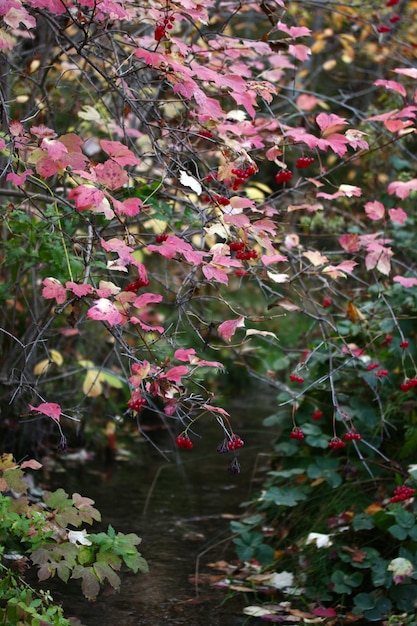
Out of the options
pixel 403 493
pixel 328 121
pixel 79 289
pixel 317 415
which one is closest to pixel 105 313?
pixel 79 289

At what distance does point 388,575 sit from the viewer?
3.30m

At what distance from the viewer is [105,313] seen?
7.84 ft

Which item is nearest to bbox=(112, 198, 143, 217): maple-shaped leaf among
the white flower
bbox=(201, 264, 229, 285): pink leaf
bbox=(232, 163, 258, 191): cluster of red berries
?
bbox=(201, 264, 229, 285): pink leaf

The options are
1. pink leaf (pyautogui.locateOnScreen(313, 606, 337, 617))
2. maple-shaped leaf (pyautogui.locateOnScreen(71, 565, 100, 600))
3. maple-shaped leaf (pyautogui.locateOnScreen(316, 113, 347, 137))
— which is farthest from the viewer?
pink leaf (pyautogui.locateOnScreen(313, 606, 337, 617))

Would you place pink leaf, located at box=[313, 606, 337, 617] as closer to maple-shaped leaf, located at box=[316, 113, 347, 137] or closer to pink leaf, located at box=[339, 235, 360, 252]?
pink leaf, located at box=[339, 235, 360, 252]

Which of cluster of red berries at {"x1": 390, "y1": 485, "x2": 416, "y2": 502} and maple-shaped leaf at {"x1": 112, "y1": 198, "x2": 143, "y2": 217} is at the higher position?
maple-shaped leaf at {"x1": 112, "y1": 198, "x2": 143, "y2": 217}

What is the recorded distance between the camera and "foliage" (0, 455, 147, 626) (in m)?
2.44

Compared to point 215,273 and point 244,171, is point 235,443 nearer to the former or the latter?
point 215,273

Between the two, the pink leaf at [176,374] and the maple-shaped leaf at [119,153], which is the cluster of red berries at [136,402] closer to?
the pink leaf at [176,374]

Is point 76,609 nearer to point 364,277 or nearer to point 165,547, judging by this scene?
point 165,547

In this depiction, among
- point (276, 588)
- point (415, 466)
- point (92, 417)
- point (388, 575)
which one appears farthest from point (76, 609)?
point (92, 417)

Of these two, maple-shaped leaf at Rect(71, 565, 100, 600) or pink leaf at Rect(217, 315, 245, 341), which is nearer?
maple-shaped leaf at Rect(71, 565, 100, 600)

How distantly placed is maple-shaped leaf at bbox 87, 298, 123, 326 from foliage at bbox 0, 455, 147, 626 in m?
0.57

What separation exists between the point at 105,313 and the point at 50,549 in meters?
0.73
